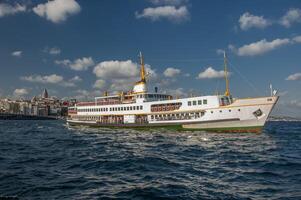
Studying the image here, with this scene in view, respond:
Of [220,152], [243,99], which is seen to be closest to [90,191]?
[220,152]

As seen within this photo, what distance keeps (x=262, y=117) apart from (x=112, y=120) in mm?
31014

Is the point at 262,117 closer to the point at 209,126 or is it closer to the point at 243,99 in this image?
the point at 243,99

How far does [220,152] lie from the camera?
87.8ft

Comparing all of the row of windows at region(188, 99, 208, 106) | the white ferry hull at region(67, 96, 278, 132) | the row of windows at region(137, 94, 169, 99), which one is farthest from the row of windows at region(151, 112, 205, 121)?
the row of windows at region(137, 94, 169, 99)

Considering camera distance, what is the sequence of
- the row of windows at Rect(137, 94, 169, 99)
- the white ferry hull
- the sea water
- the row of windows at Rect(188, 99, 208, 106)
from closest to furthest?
the sea water
the white ferry hull
the row of windows at Rect(188, 99, 208, 106)
the row of windows at Rect(137, 94, 169, 99)

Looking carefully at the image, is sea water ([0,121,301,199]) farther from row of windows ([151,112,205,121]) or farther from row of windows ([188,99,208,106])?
row of windows ([151,112,205,121])

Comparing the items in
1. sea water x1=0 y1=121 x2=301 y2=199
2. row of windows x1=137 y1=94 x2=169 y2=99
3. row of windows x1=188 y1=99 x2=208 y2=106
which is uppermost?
row of windows x1=137 y1=94 x2=169 y2=99

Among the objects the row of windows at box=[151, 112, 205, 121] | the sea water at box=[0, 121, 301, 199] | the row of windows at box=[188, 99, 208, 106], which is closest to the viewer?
the sea water at box=[0, 121, 301, 199]

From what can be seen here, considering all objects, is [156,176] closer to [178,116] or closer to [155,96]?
[178,116]

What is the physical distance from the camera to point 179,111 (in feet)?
162

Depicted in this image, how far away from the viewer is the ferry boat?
43062mm

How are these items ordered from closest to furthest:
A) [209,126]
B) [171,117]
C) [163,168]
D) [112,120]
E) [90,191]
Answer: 1. [90,191]
2. [163,168]
3. [209,126]
4. [171,117]
5. [112,120]

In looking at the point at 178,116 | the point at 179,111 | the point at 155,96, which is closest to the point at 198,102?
the point at 179,111

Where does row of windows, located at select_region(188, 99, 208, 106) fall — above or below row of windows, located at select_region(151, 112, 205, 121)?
above
